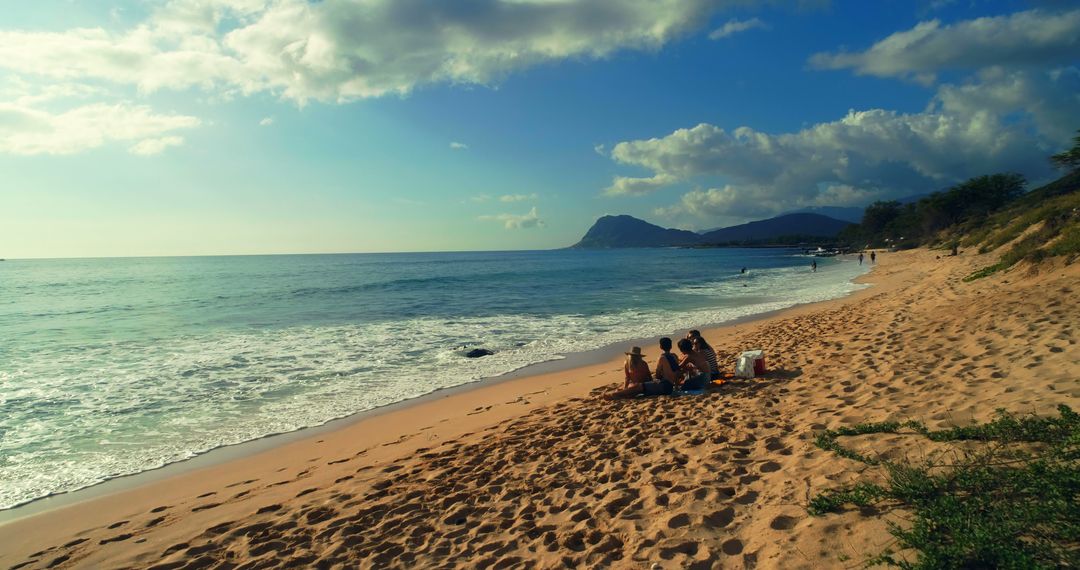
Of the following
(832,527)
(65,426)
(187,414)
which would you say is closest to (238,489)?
(187,414)

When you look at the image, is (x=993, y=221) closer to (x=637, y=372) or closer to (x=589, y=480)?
(x=637, y=372)

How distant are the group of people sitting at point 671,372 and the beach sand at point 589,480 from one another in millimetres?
351

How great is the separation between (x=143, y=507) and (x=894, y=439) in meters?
8.76

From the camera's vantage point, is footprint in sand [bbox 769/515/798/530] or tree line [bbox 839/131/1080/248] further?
tree line [bbox 839/131/1080/248]

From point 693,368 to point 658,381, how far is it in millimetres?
719

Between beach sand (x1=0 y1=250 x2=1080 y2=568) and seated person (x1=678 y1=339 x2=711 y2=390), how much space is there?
0.44 meters

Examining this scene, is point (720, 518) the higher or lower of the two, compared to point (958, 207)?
lower

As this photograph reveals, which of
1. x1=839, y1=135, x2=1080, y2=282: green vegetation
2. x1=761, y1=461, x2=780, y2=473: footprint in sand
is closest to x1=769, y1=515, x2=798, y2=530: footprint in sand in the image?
x1=761, y1=461, x2=780, y2=473: footprint in sand

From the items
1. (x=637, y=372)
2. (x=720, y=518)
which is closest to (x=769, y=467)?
(x=720, y=518)

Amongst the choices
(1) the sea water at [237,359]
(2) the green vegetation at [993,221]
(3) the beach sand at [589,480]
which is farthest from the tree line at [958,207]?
(3) the beach sand at [589,480]

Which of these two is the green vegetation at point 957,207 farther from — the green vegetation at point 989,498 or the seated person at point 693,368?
the green vegetation at point 989,498

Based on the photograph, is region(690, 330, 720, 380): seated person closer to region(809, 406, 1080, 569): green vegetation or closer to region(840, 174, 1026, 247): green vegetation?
region(809, 406, 1080, 569): green vegetation

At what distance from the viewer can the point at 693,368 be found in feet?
29.3

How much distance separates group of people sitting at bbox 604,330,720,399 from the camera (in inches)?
344
